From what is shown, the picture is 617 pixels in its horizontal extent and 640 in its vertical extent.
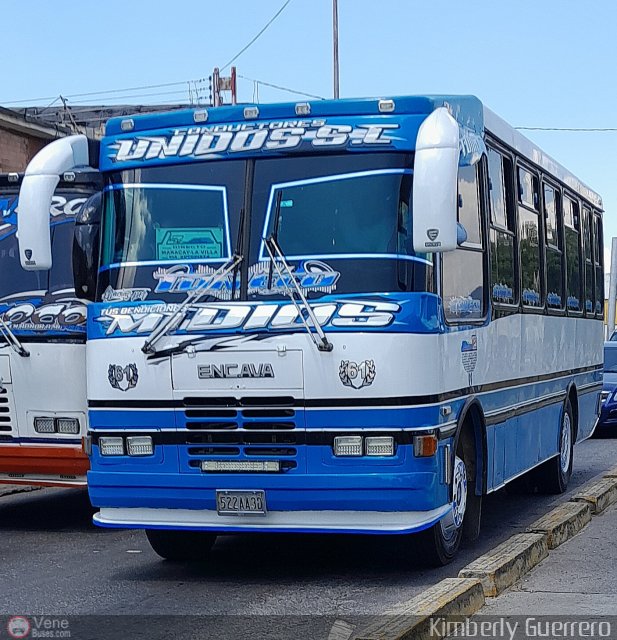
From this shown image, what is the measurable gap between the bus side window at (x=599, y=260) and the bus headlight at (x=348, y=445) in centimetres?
835

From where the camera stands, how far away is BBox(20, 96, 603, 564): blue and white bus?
8039 millimetres

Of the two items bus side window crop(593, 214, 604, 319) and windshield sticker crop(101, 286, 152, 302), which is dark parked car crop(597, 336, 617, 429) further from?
windshield sticker crop(101, 286, 152, 302)

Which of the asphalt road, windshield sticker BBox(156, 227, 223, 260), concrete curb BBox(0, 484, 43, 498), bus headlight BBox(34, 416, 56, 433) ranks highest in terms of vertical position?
windshield sticker BBox(156, 227, 223, 260)

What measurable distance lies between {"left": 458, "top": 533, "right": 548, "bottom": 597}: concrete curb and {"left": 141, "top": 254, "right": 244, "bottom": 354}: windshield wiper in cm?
242

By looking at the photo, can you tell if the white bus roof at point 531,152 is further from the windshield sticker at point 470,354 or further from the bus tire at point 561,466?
the bus tire at point 561,466

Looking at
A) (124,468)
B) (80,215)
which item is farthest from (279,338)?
(80,215)

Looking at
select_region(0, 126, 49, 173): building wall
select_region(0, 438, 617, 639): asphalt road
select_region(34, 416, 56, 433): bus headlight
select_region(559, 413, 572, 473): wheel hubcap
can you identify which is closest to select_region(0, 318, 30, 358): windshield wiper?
select_region(34, 416, 56, 433): bus headlight

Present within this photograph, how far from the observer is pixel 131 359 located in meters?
8.48

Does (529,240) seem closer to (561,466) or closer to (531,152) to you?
(531,152)

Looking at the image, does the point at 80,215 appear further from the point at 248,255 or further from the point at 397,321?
the point at 397,321

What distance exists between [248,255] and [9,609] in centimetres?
268

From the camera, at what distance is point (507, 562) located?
8.05 meters

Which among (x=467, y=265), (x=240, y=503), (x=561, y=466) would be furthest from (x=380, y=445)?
(x=561, y=466)

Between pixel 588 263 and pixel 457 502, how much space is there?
666cm
